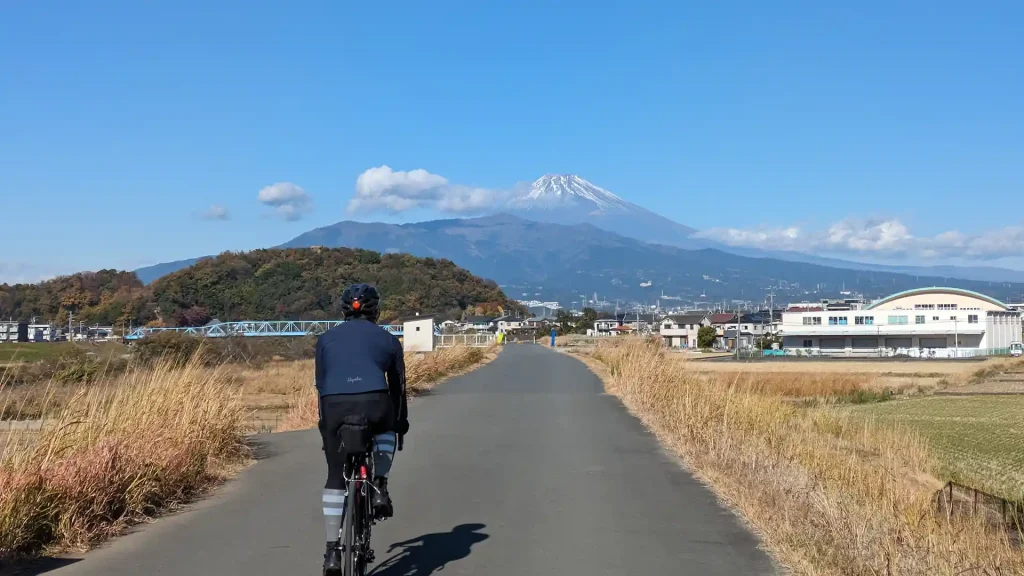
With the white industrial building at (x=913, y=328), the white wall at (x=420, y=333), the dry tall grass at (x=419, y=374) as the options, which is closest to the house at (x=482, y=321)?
the white industrial building at (x=913, y=328)

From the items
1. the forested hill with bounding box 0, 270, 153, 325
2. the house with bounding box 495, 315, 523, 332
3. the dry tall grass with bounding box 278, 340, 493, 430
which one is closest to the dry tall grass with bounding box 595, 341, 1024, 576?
the dry tall grass with bounding box 278, 340, 493, 430

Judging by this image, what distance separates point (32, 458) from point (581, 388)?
57.0ft

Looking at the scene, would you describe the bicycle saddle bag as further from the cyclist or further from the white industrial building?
the white industrial building

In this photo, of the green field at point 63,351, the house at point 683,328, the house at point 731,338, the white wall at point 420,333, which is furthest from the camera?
the house at point 683,328

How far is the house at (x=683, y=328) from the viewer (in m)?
142

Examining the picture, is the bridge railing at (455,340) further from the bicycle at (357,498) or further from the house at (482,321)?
the house at (482,321)

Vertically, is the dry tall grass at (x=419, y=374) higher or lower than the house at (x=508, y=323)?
lower

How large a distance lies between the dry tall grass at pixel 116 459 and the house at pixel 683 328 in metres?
130

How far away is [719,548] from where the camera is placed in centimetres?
640

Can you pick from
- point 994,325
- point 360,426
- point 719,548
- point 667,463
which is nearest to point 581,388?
point 667,463

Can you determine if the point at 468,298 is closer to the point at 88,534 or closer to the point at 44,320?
the point at 44,320

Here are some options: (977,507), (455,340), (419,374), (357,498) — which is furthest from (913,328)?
(357,498)

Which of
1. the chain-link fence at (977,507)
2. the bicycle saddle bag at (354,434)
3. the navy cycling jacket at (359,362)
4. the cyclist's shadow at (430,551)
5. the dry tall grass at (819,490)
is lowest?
the chain-link fence at (977,507)

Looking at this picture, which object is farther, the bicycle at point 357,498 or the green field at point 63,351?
the green field at point 63,351
